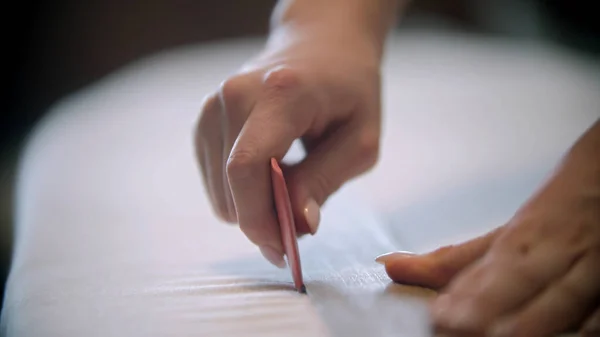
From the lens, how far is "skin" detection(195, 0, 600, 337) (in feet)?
1.16

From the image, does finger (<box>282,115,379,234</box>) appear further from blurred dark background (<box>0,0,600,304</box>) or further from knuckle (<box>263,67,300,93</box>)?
blurred dark background (<box>0,0,600,304</box>)

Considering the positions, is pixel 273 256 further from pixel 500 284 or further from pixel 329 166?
pixel 500 284

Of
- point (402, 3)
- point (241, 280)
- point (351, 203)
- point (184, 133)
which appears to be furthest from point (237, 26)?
point (241, 280)

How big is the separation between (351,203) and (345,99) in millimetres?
156

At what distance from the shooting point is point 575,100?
2.90ft

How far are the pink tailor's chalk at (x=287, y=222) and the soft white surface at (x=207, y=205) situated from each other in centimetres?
2

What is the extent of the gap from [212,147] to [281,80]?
0.11 meters

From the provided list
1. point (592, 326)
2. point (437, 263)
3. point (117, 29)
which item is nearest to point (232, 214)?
point (437, 263)

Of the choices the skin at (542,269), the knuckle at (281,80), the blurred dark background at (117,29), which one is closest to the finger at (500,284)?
the skin at (542,269)

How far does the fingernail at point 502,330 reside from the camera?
1.12 feet

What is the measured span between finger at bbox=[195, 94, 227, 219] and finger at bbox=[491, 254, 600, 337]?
32 centimetres

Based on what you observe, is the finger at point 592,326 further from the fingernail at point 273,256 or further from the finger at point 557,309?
the fingernail at point 273,256

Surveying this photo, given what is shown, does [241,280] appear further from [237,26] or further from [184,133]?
[237,26]

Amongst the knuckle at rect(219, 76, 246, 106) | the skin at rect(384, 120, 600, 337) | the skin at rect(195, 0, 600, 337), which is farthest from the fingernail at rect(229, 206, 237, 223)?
the skin at rect(384, 120, 600, 337)
